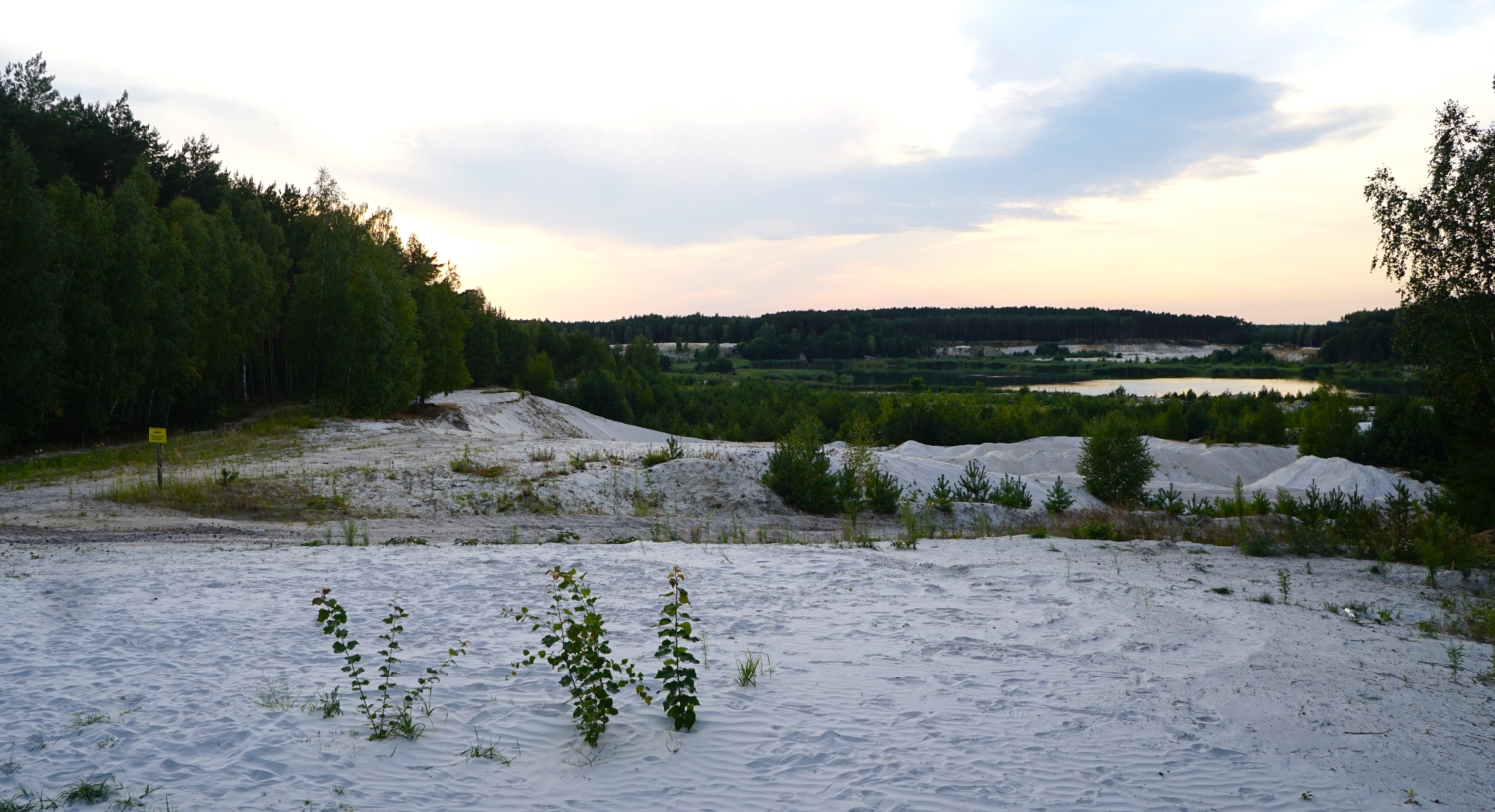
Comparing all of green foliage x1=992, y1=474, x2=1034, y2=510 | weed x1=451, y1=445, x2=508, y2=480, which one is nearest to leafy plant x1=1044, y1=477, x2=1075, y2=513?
green foliage x1=992, y1=474, x2=1034, y2=510

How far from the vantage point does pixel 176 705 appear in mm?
5430

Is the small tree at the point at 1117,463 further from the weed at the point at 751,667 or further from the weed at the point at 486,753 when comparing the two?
the weed at the point at 486,753

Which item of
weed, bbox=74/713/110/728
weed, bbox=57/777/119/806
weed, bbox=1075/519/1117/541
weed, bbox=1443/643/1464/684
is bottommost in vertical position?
weed, bbox=1075/519/1117/541

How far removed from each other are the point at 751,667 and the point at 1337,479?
2574cm

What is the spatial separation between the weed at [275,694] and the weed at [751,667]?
2.97 metres

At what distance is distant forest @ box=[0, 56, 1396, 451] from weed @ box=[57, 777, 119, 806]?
74.5ft

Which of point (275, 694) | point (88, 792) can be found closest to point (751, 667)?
point (275, 694)

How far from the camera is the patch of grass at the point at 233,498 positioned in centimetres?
1523

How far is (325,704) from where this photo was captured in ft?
17.9

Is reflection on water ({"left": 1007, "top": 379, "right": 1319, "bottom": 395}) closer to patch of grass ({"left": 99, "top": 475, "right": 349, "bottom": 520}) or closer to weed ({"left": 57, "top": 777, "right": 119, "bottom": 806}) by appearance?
patch of grass ({"left": 99, "top": 475, "right": 349, "bottom": 520})

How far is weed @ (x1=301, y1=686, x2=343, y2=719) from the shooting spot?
17.5 ft

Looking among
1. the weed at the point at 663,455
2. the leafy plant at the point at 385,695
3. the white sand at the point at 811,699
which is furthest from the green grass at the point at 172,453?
the leafy plant at the point at 385,695

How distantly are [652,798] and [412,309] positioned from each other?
1327 inches

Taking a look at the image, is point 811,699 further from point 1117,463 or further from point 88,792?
point 1117,463
